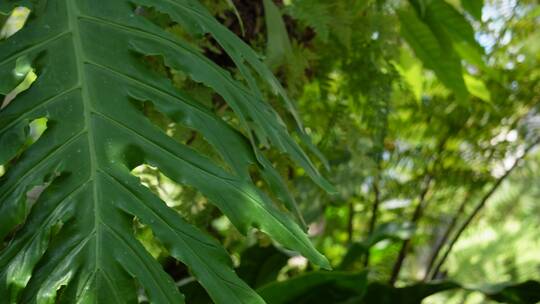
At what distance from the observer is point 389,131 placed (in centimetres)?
183

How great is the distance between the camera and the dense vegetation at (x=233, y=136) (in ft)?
1.74

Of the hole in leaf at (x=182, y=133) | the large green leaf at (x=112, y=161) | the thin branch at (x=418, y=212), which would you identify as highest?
the thin branch at (x=418, y=212)

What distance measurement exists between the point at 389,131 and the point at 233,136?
123 cm

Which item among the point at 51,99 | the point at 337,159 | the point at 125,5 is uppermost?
the point at 337,159

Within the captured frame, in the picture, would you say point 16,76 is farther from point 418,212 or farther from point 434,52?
point 418,212

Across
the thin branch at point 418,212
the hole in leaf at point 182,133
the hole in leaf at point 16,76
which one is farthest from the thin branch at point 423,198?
→ the hole in leaf at point 16,76

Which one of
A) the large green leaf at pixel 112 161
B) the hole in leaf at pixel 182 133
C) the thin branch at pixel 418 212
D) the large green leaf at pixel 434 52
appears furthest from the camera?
the thin branch at pixel 418 212

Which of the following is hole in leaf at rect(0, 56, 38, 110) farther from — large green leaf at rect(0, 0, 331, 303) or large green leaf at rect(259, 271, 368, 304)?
large green leaf at rect(259, 271, 368, 304)

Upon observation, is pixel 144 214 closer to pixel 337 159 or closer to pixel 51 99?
pixel 51 99

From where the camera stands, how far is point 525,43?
5.96 ft

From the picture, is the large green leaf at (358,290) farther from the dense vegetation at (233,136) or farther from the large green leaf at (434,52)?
the large green leaf at (434,52)

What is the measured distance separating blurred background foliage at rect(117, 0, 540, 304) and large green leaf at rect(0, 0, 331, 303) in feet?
0.52

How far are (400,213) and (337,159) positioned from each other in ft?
1.84

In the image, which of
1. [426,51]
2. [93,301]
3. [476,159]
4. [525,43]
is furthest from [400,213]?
[93,301]
